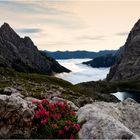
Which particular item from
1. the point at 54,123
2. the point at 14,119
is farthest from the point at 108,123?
the point at 14,119

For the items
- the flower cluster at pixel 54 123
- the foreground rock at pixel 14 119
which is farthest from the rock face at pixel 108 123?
the foreground rock at pixel 14 119

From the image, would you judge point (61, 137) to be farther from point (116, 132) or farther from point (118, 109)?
point (118, 109)

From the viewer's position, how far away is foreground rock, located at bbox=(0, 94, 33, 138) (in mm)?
23219

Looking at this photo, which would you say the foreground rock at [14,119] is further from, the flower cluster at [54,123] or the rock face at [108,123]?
the rock face at [108,123]

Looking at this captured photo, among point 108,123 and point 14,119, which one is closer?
point 108,123

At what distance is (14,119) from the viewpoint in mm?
23562

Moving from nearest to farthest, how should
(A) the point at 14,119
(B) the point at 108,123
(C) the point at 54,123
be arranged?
(B) the point at 108,123
(A) the point at 14,119
(C) the point at 54,123

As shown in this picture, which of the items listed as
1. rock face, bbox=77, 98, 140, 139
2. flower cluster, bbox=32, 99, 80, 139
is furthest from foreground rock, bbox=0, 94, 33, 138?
rock face, bbox=77, 98, 140, 139

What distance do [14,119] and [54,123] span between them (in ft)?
7.46

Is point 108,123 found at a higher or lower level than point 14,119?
higher

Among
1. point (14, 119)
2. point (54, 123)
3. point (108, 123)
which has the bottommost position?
point (54, 123)

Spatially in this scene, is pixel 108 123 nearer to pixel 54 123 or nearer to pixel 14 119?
pixel 54 123

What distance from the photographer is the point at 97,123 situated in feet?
77.1

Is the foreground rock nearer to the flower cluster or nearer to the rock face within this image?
the flower cluster
